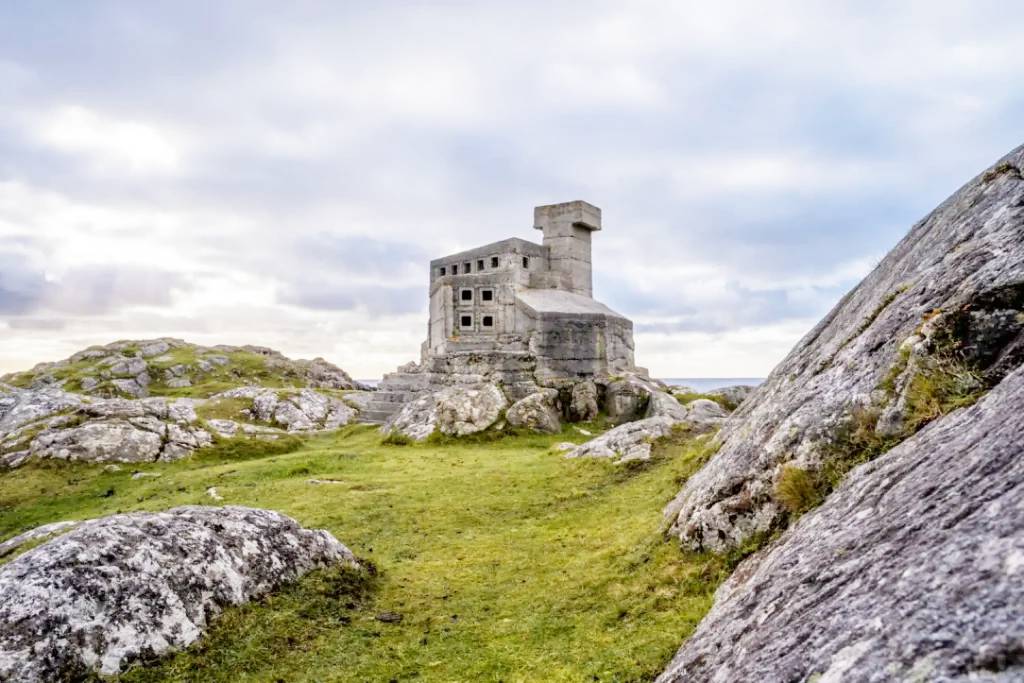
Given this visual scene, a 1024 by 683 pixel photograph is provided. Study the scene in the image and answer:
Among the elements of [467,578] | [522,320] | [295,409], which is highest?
[522,320]

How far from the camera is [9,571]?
851 cm

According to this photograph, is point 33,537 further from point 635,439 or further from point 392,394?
point 392,394

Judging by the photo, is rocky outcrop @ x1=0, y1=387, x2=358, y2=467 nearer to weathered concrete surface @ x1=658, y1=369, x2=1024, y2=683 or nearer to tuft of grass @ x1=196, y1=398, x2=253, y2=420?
tuft of grass @ x1=196, y1=398, x2=253, y2=420

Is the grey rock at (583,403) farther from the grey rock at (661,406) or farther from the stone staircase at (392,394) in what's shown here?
the stone staircase at (392,394)

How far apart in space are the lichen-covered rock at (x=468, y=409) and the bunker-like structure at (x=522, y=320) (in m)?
5.06

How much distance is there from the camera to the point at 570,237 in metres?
59.7

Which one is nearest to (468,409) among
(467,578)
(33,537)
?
(33,537)

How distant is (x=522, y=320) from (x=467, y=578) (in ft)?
132

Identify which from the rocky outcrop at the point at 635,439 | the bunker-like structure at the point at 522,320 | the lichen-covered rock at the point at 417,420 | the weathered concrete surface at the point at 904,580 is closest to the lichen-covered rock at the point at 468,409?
the lichen-covered rock at the point at 417,420

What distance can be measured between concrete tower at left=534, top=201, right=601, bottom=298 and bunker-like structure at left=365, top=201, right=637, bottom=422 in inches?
3.9

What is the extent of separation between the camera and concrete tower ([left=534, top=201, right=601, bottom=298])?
59.7 meters

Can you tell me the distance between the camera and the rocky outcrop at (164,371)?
74.9 metres

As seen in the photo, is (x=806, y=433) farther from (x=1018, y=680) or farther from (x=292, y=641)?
(x=292, y=641)

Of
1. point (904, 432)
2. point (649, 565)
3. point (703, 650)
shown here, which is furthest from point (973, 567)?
point (649, 565)
